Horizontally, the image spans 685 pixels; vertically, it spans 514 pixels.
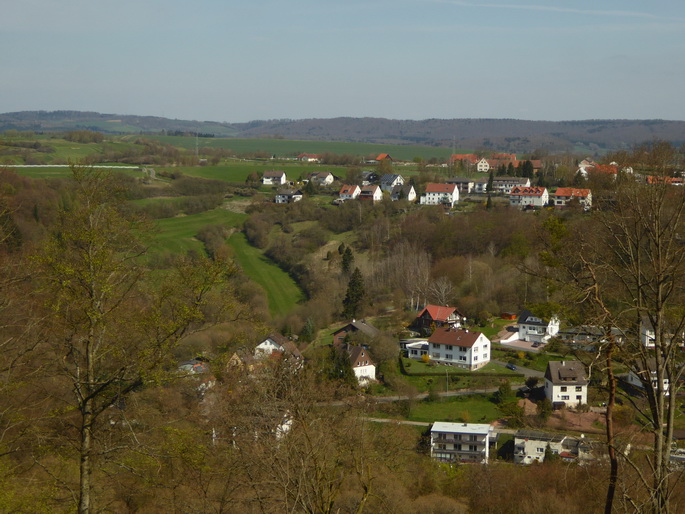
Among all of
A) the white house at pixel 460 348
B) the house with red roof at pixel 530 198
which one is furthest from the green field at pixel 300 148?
the white house at pixel 460 348

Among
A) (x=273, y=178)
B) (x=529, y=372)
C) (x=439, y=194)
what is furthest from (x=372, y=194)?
(x=529, y=372)

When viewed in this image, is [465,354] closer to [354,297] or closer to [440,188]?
[354,297]

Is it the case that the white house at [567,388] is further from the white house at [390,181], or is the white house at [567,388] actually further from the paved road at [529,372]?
the white house at [390,181]

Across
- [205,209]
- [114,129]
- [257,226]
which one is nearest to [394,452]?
[257,226]

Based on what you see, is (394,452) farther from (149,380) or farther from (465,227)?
(465,227)

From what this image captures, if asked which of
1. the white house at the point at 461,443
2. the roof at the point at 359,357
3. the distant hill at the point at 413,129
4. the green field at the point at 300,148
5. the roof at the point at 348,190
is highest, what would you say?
the distant hill at the point at 413,129

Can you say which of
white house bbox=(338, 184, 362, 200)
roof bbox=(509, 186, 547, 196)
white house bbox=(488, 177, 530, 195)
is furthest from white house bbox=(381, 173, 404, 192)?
roof bbox=(509, 186, 547, 196)
